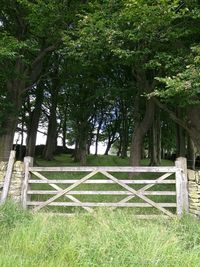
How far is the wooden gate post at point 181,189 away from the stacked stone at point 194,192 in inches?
3.9

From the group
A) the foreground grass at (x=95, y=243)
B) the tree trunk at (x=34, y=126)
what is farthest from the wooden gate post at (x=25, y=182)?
the tree trunk at (x=34, y=126)

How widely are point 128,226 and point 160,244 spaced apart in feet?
3.18

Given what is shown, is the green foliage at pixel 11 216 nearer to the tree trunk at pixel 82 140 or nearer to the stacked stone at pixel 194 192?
the stacked stone at pixel 194 192

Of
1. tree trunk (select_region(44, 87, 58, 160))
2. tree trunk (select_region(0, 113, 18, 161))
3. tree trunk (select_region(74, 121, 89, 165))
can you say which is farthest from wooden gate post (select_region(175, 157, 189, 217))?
tree trunk (select_region(44, 87, 58, 160))

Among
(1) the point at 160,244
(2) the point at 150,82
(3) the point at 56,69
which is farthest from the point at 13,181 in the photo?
(3) the point at 56,69

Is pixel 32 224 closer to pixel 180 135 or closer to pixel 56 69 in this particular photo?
pixel 180 135

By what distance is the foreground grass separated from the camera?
15.2 feet

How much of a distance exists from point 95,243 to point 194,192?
140 inches

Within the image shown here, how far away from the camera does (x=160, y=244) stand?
16.3 ft

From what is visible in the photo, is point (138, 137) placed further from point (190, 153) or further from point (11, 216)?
point (11, 216)

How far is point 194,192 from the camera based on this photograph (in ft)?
25.3

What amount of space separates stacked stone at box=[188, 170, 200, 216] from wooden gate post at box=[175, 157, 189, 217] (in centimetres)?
10

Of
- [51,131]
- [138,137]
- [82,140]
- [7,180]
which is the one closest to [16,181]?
[7,180]

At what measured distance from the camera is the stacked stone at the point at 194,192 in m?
7.62
